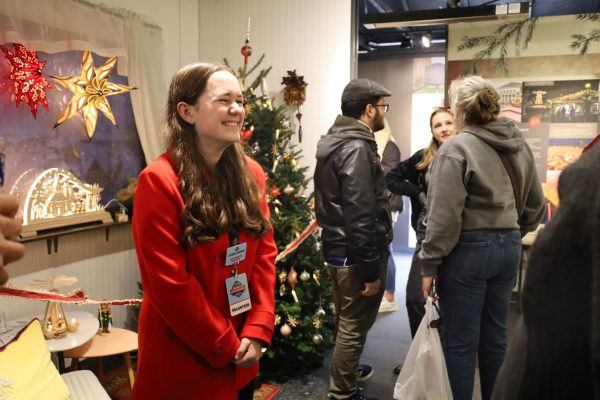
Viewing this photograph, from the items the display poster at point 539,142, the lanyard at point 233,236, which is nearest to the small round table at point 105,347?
the lanyard at point 233,236

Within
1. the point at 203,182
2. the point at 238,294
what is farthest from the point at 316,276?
the point at 203,182

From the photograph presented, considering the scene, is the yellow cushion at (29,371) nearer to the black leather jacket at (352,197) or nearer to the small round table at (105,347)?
the small round table at (105,347)

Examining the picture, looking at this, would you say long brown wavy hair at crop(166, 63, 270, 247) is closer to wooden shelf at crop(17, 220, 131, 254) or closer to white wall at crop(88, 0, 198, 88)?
wooden shelf at crop(17, 220, 131, 254)

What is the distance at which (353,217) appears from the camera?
241 centimetres

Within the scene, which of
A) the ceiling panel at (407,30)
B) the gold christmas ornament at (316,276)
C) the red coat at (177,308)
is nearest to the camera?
the red coat at (177,308)

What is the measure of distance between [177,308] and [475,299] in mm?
1283

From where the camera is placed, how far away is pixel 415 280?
2.87 m

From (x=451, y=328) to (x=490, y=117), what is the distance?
912 mm

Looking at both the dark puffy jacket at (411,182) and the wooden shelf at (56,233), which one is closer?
the wooden shelf at (56,233)

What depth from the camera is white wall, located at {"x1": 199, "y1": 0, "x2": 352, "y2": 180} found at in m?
3.88

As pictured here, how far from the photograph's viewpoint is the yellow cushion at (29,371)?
176cm

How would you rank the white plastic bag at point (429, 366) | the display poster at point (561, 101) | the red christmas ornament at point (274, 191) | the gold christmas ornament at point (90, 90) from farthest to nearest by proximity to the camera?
the display poster at point (561, 101)
the red christmas ornament at point (274, 191)
the gold christmas ornament at point (90, 90)
the white plastic bag at point (429, 366)

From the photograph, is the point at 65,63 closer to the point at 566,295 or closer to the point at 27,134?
the point at 27,134

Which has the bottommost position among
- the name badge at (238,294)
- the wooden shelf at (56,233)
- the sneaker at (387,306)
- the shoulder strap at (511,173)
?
the sneaker at (387,306)
